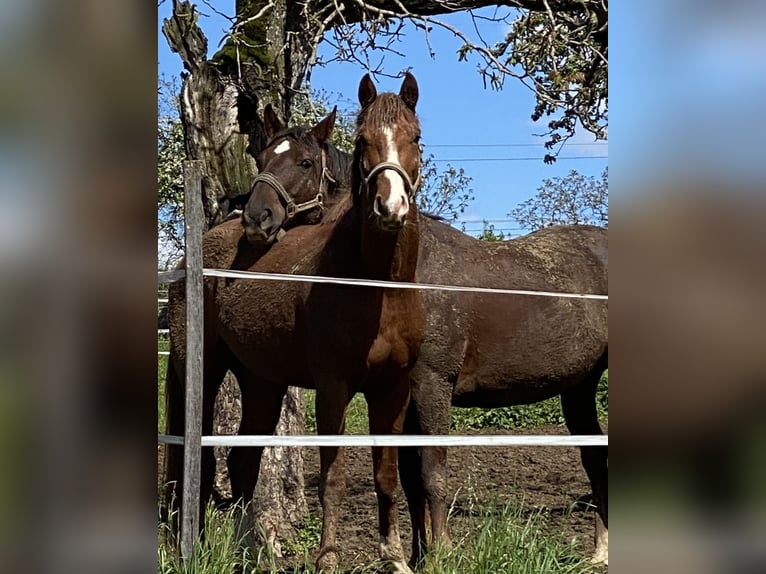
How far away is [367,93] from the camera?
375 cm

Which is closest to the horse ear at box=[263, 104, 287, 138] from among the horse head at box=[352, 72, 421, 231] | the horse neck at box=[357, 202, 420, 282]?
the horse head at box=[352, 72, 421, 231]

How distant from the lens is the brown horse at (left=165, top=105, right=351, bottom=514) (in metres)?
4.42

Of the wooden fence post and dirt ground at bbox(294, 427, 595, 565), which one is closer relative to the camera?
the wooden fence post

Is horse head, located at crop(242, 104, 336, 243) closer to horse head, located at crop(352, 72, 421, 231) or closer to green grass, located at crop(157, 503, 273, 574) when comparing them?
horse head, located at crop(352, 72, 421, 231)

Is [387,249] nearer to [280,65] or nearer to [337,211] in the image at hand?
[337,211]

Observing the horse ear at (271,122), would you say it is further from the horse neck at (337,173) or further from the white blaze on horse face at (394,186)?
the white blaze on horse face at (394,186)

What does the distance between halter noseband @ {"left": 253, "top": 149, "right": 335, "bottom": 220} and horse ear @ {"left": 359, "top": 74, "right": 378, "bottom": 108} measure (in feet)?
2.53

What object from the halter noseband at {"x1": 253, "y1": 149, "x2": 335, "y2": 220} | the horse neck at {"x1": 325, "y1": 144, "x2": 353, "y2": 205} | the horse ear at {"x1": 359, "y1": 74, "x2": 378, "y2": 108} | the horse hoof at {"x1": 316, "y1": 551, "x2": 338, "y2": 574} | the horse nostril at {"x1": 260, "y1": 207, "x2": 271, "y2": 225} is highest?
the horse ear at {"x1": 359, "y1": 74, "x2": 378, "y2": 108}

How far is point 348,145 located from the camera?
51.5 feet

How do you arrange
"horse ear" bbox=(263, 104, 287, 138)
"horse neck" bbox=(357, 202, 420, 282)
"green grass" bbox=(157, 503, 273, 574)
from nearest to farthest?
"green grass" bbox=(157, 503, 273, 574)
"horse neck" bbox=(357, 202, 420, 282)
"horse ear" bbox=(263, 104, 287, 138)

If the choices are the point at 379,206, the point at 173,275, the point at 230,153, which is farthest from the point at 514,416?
the point at 173,275
